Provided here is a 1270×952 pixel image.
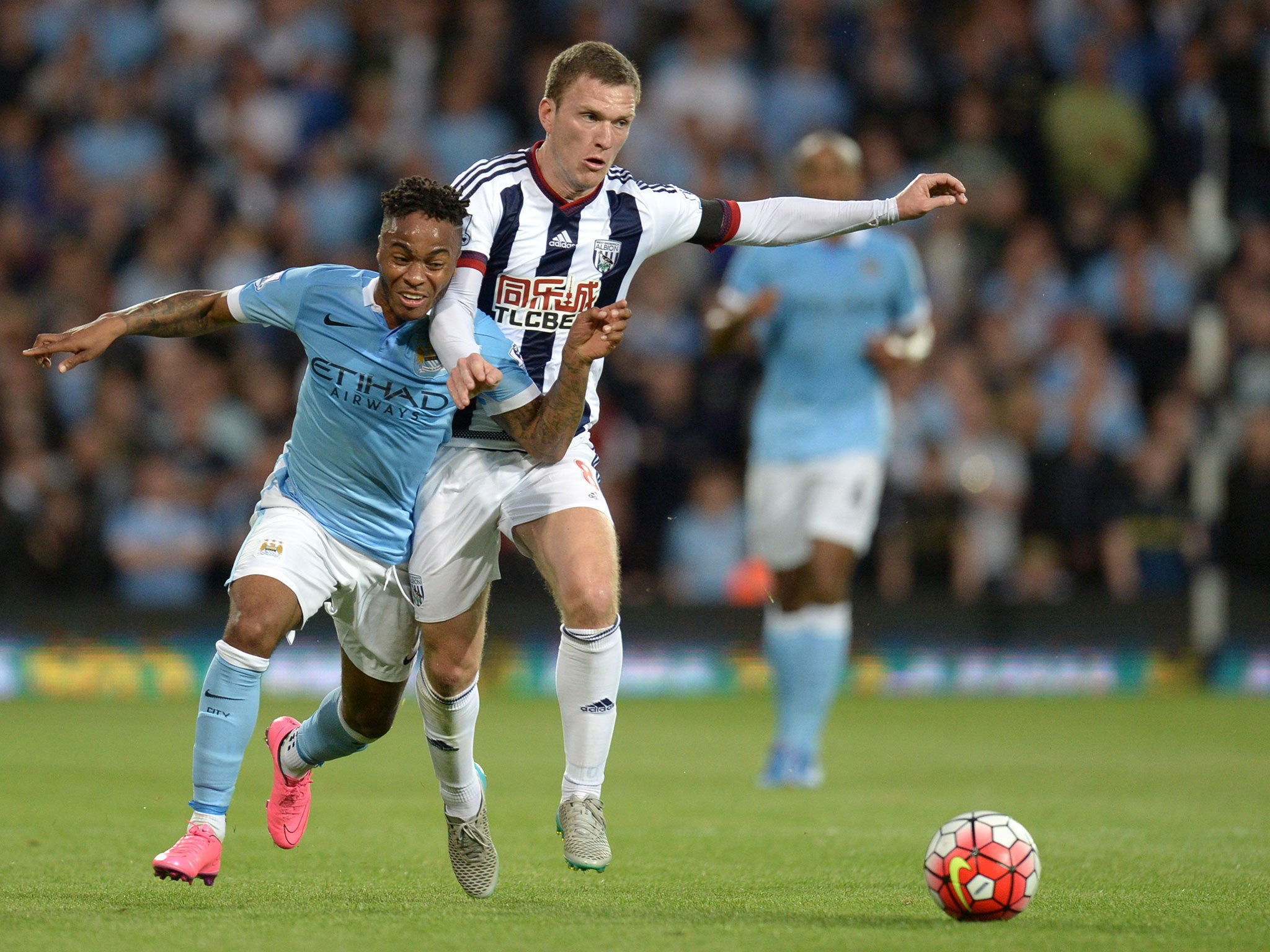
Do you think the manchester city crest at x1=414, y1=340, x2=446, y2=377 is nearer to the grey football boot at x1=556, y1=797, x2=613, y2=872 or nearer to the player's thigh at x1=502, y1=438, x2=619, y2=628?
the player's thigh at x1=502, y1=438, x2=619, y2=628

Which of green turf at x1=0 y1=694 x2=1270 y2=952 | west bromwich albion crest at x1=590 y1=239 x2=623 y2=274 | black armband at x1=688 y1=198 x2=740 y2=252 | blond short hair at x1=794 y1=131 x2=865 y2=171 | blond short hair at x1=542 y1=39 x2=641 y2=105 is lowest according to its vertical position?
green turf at x1=0 y1=694 x2=1270 y2=952

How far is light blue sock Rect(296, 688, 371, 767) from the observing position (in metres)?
6.02

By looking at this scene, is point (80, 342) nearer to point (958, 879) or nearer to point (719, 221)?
point (719, 221)

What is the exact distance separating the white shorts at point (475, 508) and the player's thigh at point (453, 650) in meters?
0.03

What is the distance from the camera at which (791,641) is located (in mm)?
9039

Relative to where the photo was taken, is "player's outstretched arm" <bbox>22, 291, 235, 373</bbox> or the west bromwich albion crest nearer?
"player's outstretched arm" <bbox>22, 291, 235, 373</bbox>

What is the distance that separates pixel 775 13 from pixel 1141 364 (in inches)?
180

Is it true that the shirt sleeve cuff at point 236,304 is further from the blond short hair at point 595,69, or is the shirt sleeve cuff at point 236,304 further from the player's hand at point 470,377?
the blond short hair at point 595,69

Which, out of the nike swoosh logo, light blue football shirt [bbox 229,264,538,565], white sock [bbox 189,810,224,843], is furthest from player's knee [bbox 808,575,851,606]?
white sock [bbox 189,810,224,843]

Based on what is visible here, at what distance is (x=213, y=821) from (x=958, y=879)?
201 cm

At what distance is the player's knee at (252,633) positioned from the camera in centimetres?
521

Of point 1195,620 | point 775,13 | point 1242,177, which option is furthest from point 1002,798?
point 775,13

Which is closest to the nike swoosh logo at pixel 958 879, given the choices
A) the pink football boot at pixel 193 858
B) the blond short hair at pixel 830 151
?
the pink football boot at pixel 193 858

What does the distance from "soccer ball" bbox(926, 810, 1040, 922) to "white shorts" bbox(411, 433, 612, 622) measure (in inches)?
59.5
